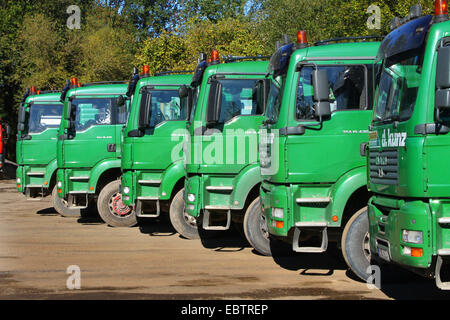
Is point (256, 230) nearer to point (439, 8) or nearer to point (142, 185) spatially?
point (142, 185)

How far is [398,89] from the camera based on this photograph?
744 cm

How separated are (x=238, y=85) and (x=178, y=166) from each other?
2379 millimetres

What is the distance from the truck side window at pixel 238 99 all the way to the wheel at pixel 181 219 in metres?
2.23

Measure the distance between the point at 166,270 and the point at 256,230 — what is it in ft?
6.04

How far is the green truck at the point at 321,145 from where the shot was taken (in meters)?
9.17

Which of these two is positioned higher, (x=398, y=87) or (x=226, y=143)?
(x=398, y=87)

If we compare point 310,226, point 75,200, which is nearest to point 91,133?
point 75,200

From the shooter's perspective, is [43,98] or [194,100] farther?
[43,98]

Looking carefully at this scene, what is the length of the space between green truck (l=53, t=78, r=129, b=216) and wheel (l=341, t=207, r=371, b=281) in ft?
26.4

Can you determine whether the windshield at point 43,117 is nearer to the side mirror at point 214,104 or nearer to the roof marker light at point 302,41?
the side mirror at point 214,104

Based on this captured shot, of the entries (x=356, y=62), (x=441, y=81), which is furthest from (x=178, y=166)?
(x=441, y=81)

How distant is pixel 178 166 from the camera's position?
13.5 metres
